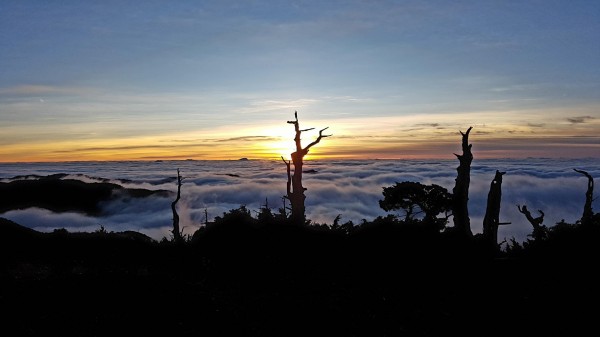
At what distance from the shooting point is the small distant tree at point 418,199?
30766mm

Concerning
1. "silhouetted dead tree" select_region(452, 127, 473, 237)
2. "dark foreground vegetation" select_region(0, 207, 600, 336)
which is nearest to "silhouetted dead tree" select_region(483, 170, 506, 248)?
"silhouetted dead tree" select_region(452, 127, 473, 237)

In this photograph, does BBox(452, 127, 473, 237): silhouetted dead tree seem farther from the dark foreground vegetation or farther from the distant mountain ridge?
the distant mountain ridge

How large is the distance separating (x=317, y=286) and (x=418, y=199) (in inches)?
672

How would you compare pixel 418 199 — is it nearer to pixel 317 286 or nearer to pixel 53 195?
pixel 317 286

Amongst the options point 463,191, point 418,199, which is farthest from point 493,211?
point 418,199

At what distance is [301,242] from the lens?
66.9 ft

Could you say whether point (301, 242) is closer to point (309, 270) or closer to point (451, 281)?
point (309, 270)

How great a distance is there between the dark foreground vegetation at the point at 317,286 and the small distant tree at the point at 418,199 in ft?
29.6

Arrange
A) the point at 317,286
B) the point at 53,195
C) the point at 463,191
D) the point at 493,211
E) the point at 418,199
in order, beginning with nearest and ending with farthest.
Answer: the point at 317,286 < the point at 463,191 < the point at 493,211 < the point at 418,199 < the point at 53,195

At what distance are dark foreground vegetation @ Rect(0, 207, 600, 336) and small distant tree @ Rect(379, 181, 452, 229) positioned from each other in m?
9.04

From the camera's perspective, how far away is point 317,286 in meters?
16.1

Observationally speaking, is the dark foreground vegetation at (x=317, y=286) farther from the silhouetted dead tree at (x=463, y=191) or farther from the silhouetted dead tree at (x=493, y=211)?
the silhouetted dead tree at (x=493, y=211)

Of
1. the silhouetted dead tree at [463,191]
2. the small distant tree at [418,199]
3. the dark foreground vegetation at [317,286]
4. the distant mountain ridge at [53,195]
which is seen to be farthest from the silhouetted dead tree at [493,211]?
the distant mountain ridge at [53,195]

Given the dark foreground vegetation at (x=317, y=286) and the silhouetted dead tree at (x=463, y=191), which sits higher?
the silhouetted dead tree at (x=463, y=191)
